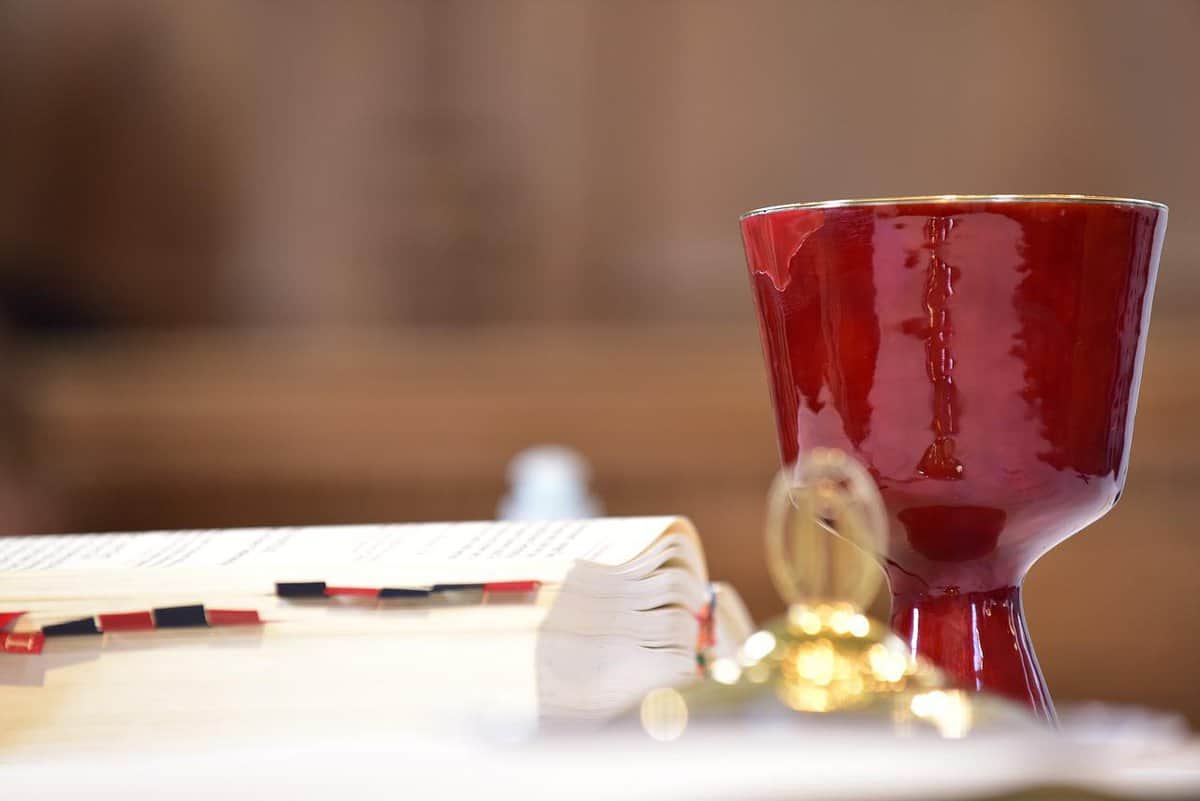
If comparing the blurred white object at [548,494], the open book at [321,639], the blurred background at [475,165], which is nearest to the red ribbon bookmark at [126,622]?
the open book at [321,639]

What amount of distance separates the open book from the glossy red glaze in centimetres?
6

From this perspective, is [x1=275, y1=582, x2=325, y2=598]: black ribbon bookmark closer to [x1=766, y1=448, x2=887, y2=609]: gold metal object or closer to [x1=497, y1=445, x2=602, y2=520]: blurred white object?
[x1=766, y1=448, x2=887, y2=609]: gold metal object

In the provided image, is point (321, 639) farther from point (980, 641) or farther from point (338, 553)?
point (980, 641)

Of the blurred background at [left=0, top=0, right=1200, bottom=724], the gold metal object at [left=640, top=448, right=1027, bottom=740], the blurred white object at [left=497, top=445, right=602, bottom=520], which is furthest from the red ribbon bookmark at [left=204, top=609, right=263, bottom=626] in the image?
the blurred background at [left=0, top=0, right=1200, bottom=724]

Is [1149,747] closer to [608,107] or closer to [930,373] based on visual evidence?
[930,373]

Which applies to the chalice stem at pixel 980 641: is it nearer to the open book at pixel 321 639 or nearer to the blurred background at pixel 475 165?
the open book at pixel 321 639

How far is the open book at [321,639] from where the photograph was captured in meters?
0.22

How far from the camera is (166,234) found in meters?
1.32

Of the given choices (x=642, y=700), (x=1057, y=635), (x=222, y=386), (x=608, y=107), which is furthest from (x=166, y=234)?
(x=642, y=700)

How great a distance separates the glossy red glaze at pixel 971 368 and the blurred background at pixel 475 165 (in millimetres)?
930

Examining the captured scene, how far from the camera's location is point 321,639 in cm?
23

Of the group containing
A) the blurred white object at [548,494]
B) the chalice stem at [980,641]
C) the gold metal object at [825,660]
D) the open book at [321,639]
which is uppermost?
the gold metal object at [825,660]

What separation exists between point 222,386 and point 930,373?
102 centimetres

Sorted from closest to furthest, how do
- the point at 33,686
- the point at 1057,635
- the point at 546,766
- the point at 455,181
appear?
the point at 546,766
the point at 33,686
the point at 1057,635
the point at 455,181
